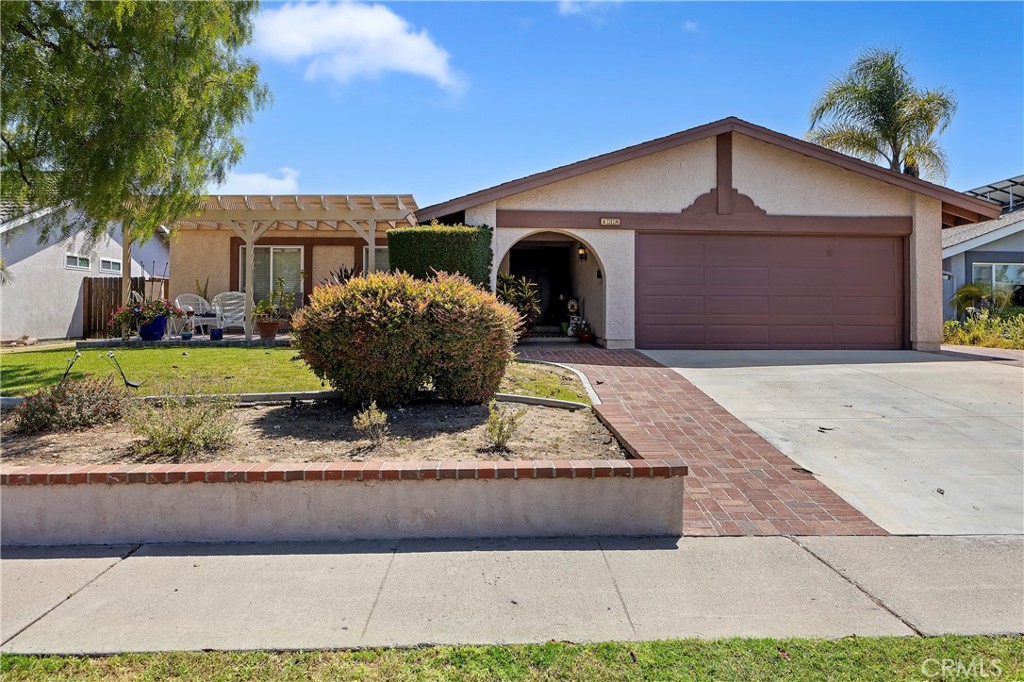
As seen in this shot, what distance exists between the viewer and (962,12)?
382 inches

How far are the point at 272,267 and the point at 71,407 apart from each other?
43.0 feet

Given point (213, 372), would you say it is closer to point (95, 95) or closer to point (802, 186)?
point (95, 95)

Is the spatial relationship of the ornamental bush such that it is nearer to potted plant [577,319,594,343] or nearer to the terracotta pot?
the terracotta pot

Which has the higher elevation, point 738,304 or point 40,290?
point 40,290

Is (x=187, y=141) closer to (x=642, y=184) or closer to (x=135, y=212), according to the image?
(x=135, y=212)

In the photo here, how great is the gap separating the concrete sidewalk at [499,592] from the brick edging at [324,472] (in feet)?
1.49

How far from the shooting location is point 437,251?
470 inches

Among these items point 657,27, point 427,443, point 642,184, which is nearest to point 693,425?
point 427,443

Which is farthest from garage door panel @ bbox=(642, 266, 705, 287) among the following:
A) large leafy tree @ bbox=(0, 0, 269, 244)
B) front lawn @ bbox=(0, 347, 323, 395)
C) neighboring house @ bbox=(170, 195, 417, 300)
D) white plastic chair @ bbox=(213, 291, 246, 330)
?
white plastic chair @ bbox=(213, 291, 246, 330)

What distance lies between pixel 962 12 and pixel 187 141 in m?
11.9

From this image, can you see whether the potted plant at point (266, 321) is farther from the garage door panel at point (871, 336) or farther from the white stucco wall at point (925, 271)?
the white stucco wall at point (925, 271)

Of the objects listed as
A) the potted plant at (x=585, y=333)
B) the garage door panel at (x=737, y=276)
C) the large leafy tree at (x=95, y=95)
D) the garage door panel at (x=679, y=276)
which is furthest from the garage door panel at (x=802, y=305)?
the large leafy tree at (x=95, y=95)

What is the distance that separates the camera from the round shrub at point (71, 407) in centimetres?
567

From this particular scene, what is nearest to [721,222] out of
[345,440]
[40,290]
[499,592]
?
[345,440]
